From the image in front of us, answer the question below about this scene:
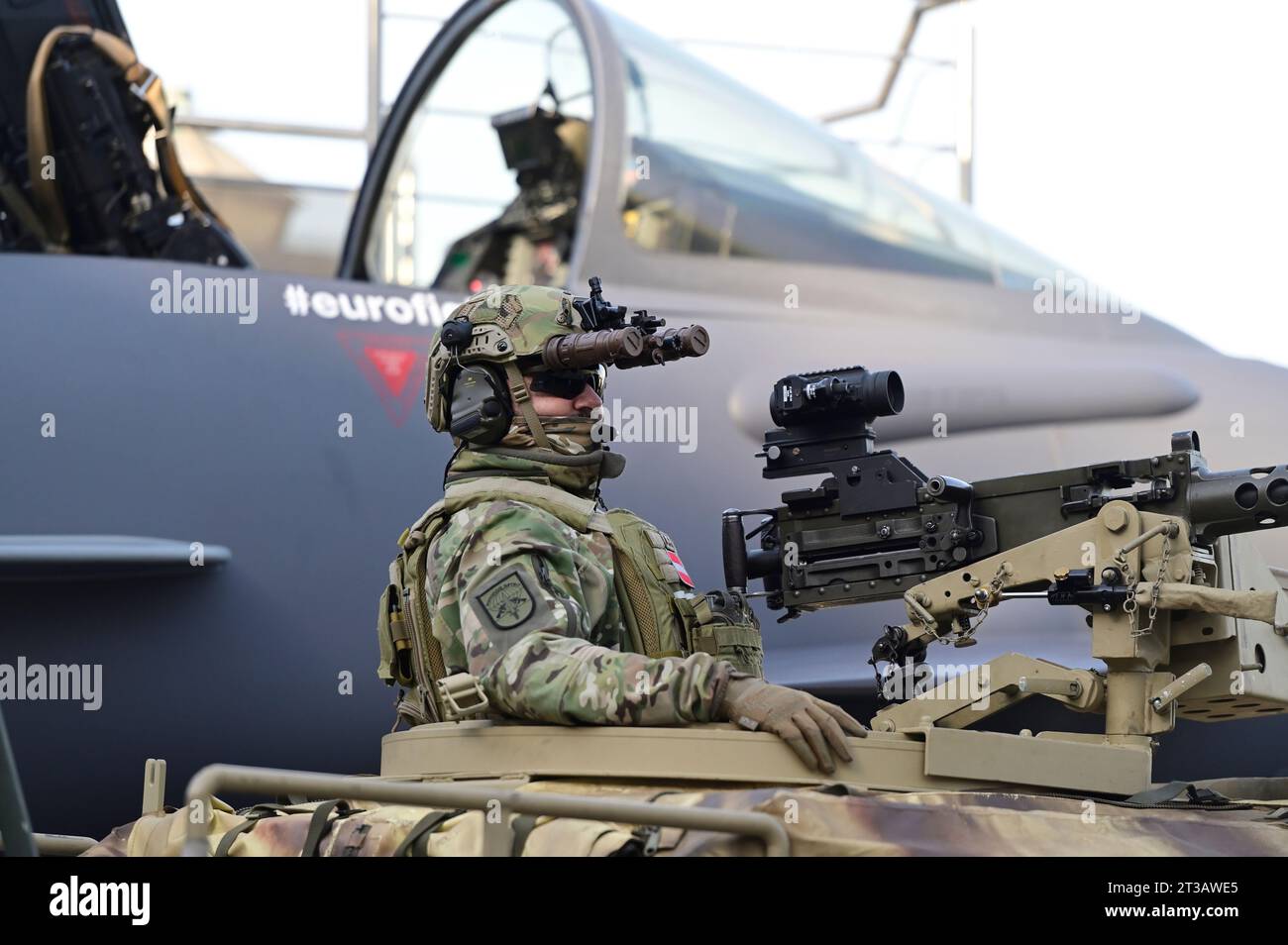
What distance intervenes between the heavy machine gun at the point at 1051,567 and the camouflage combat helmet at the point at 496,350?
0.63 m

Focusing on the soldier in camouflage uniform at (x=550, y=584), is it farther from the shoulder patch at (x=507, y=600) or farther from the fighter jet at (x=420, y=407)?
the fighter jet at (x=420, y=407)

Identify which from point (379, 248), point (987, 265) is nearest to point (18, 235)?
point (379, 248)

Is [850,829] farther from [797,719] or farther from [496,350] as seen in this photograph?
[496,350]

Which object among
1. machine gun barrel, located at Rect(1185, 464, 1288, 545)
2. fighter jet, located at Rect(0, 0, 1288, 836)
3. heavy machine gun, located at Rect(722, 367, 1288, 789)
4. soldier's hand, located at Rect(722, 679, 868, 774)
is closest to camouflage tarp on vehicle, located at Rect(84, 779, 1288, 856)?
soldier's hand, located at Rect(722, 679, 868, 774)

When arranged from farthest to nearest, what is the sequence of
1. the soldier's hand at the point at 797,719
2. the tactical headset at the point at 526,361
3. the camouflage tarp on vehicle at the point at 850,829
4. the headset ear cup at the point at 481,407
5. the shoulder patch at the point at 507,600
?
the headset ear cup at the point at 481,407 < the tactical headset at the point at 526,361 < the shoulder patch at the point at 507,600 < the soldier's hand at the point at 797,719 < the camouflage tarp on vehicle at the point at 850,829

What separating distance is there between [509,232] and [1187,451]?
18.9 feet

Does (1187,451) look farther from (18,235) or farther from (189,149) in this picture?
(189,149)

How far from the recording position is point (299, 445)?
22.0ft

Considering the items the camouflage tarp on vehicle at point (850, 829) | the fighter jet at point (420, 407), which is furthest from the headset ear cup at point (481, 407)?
the fighter jet at point (420, 407)

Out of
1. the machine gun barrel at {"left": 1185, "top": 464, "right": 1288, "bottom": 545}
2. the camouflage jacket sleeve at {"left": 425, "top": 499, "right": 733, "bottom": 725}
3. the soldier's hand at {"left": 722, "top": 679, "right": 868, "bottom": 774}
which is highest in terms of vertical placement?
the machine gun barrel at {"left": 1185, "top": 464, "right": 1288, "bottom": 545}

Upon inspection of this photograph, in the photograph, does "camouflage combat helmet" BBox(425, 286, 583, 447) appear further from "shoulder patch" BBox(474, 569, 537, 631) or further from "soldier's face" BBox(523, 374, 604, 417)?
"shoulder patch" BBox(474, 569, 537, 631)

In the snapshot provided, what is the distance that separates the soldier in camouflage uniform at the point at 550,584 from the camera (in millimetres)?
3617

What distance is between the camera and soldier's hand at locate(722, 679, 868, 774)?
3494 millimetres

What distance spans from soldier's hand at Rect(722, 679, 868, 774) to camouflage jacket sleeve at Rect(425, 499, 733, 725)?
59mm
